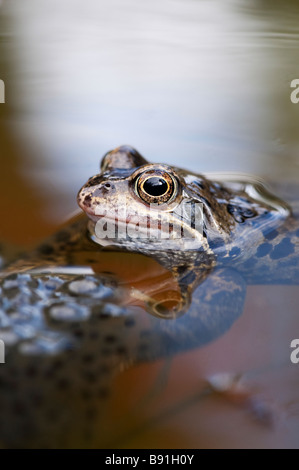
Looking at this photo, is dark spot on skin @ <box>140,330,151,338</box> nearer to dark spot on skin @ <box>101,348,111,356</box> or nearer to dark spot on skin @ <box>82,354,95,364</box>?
dark spot on skin @ <box>101,348,111,356</box>

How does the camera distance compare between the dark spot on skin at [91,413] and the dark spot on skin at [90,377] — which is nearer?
the dark spot on skin at [91,413]

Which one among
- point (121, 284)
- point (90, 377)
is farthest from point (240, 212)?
point (90, 377)

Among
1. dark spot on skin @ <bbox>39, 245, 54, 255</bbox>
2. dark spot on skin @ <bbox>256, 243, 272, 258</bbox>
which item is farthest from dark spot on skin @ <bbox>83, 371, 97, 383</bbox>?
dark spot on skin @ <bbox>256, 243, 272, 258</bbox>

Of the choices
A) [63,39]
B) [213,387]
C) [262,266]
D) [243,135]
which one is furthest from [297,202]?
[63,39]

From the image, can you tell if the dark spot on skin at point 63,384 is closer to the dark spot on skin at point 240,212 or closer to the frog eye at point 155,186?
the frog eye at point 155,186

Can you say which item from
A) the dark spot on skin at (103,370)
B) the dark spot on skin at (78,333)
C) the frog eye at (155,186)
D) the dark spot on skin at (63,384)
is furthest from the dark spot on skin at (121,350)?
the frog eye at (155,186)

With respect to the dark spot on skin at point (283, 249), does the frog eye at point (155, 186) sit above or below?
above
